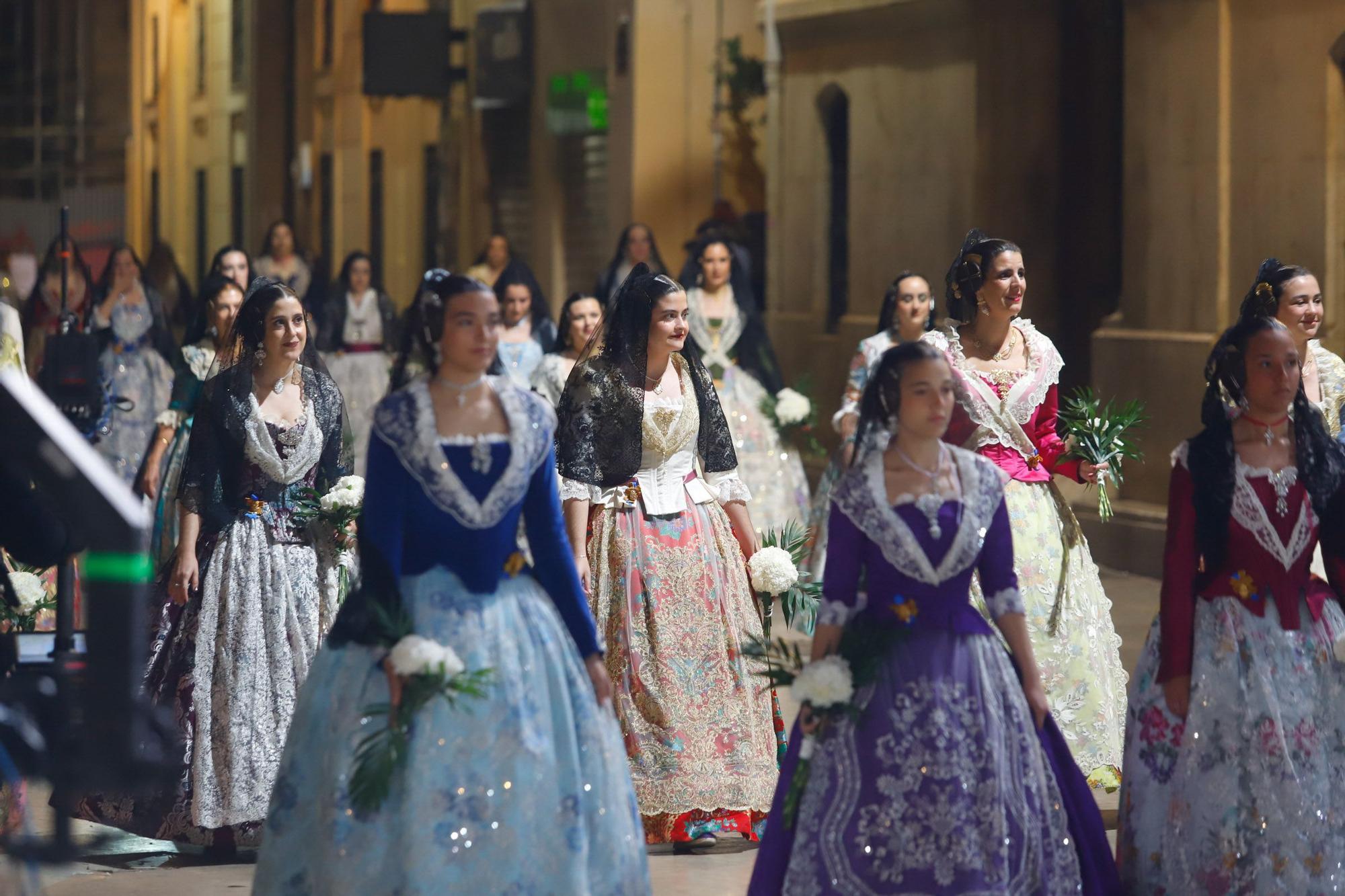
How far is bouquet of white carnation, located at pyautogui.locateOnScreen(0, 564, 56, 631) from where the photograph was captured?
313 inches

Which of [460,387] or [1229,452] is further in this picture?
[1229,452]

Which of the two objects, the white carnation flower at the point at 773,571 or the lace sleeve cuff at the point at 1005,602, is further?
the white carnation flower at the point at 773,571

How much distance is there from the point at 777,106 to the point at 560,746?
14.3 meters

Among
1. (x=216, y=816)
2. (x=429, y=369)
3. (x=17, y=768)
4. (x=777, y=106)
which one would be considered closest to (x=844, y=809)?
(x=429, y=369)

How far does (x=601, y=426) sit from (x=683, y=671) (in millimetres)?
Result: 902

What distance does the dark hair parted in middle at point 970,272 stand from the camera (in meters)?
8.31

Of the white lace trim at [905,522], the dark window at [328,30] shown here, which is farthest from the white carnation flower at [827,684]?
the dark window at [328,30]

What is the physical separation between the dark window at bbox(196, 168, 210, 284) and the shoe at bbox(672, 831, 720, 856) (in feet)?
122

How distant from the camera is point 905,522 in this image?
6008 mm

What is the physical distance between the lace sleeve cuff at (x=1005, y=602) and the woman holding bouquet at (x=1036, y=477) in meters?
2.13

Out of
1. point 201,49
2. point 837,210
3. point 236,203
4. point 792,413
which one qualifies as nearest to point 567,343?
point 792,413

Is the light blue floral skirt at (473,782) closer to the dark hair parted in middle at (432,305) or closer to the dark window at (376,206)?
the dark hair parted in middle at (432,305)

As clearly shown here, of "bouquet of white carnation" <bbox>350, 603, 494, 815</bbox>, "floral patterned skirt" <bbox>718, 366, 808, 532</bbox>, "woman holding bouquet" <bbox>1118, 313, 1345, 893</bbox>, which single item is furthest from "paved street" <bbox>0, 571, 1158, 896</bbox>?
"floral patterned skirt" <bbox>718, 366, 808, 532</bbox>

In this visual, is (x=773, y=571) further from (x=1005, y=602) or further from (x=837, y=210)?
(x=837, y=210)
